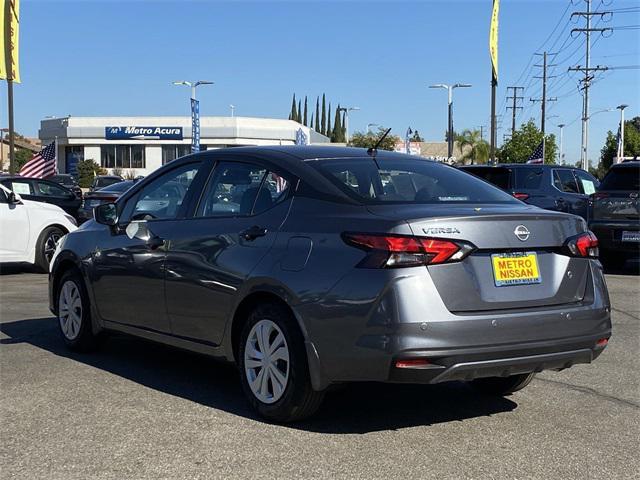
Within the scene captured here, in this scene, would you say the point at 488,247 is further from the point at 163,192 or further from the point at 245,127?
the point at 245,127

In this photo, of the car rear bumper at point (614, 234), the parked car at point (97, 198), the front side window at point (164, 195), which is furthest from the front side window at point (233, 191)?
the parked car at point (97, 198)

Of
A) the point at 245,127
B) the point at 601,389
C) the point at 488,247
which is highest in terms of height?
the point at 245,127

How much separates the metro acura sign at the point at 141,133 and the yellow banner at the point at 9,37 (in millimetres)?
40985

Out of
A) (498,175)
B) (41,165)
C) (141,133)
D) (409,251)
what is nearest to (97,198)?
(498,175)

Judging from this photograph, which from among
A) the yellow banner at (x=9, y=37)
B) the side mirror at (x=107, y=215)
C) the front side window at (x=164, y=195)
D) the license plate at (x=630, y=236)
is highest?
the yellow banner at (x=9, y=37)

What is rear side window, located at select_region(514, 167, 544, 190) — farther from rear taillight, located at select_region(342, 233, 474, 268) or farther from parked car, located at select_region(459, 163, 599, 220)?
rear taillight, located at select_region(342, 233, 474, 268)

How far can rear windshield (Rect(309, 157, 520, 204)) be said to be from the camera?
470cm

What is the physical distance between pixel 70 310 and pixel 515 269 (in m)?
3.95

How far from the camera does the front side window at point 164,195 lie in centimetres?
568

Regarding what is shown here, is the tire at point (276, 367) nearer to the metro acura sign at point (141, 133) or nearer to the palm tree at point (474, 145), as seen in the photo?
the metro acura sign at point (141, 133)

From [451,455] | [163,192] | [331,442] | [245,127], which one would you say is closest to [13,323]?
[163,192]

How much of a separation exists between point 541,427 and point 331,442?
4.23 ft

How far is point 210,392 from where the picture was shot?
540cm

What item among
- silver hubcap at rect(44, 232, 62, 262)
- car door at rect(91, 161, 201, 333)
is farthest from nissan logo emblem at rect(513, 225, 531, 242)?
silver hubcap at rect(44, 232, 62, 262)
